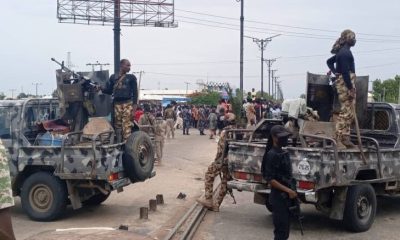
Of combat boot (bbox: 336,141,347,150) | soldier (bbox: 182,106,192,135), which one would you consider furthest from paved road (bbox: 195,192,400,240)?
soldier (bbox: 182,106,192,135)

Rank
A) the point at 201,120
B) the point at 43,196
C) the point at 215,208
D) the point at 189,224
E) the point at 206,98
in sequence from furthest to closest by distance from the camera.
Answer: the point at 206,98, the point at 201,120, the point at 215,208, the point at 43,196, the point at 189,224

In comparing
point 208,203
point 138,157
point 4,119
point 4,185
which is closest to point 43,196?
point 4,119

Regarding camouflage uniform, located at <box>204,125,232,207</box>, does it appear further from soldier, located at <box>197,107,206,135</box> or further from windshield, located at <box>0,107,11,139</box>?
soldier, located at <box>197,107,206,135</box>

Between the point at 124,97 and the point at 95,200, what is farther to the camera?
the point at 95,200

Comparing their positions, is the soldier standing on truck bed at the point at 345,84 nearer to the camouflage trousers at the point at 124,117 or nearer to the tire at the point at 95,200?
the camouflage trousers at the point at 124,117

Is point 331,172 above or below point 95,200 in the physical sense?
above

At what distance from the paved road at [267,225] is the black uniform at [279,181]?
70.9 inches

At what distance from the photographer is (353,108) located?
8844 mm

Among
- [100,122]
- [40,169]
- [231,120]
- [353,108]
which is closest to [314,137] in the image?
[353,108]

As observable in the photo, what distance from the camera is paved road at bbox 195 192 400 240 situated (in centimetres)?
802

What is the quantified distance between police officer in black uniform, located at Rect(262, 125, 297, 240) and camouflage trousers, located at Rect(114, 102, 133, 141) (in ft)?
12.6

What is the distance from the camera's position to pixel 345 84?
8812 mm

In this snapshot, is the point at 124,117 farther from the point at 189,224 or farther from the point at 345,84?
the point at 345,84

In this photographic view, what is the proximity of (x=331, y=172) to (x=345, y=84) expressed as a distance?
171cm
